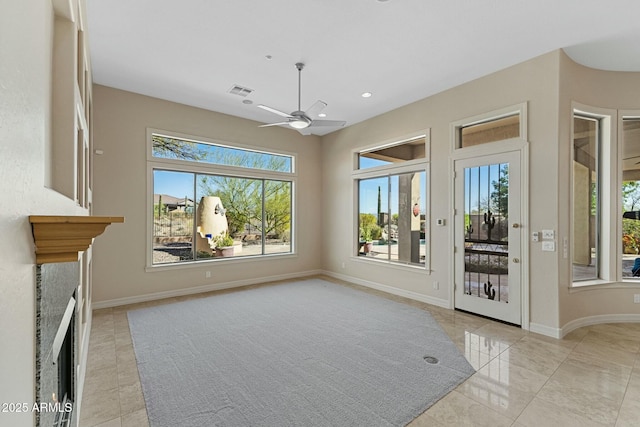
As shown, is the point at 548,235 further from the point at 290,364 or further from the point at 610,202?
the point at 290,364

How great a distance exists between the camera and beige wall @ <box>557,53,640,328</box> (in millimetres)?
3727

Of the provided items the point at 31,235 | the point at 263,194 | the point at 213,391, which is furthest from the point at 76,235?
the point at 263,194

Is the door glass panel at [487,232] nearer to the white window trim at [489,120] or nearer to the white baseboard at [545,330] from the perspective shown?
the white window trim at [489,120]

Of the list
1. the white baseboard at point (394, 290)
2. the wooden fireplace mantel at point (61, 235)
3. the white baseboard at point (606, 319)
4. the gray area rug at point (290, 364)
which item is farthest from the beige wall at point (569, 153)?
the wooden fireplace mantel at point (61, 235)

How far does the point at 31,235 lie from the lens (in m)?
0.83

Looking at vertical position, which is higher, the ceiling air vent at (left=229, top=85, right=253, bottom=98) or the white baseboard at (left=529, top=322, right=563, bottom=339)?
the ceiling air vent at (left=229, top=85, right=253, bottom=98)

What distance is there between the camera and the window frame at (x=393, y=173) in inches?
201

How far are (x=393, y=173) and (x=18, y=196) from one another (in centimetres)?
559

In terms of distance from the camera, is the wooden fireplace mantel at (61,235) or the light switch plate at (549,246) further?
the light switch plate at (549,246)

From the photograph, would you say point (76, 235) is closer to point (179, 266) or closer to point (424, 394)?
point (424, 394)

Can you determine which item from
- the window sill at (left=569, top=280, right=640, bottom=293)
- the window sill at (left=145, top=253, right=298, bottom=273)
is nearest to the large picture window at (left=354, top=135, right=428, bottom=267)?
the window sill at (left=145, top=253, right=298, bottom=273)

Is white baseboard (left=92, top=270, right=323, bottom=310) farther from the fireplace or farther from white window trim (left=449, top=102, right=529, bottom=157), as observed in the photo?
Result: white window trim (left=449, top=102, right=529, bottom=157)

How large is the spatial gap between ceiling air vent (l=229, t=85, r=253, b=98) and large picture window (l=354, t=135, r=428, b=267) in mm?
2735

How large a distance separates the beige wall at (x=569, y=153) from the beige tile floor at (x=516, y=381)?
0.77 feet
